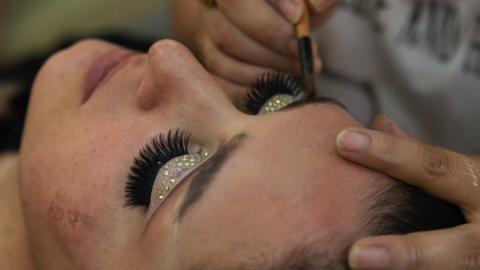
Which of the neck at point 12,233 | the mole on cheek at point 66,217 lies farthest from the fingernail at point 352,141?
the neck at point 12,233

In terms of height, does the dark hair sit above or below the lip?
below

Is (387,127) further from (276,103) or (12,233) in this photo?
(12,233)

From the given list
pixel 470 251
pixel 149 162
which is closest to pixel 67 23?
pixel 149 162

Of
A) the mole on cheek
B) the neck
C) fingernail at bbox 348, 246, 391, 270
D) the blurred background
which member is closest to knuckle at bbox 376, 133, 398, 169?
fingernail at bbox 348, 246, 391, 270

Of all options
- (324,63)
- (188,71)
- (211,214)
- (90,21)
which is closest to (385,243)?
(211,214)

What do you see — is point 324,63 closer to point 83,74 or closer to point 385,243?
point 83,74

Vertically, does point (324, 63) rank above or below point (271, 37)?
below

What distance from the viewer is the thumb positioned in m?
0.82

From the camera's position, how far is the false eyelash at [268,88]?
0.80m

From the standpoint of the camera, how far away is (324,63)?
1.37m

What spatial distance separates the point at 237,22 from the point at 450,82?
0.57 metres

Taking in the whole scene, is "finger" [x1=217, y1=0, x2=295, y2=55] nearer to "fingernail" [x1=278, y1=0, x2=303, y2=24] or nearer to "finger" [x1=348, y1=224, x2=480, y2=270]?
"fingernail" [x1=278, y1=0, x2=303, y2=24]

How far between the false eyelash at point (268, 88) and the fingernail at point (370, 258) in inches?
10.8

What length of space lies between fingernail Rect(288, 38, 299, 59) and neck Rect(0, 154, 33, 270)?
498 millimetres
